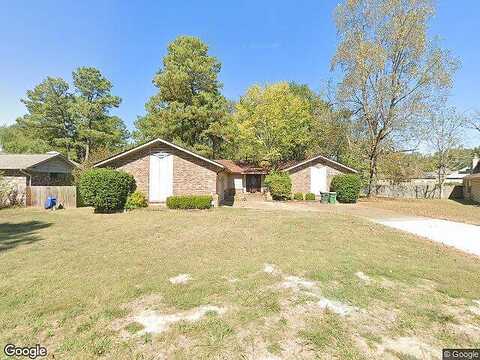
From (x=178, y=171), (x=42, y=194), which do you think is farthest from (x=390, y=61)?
(x=42, y=194)

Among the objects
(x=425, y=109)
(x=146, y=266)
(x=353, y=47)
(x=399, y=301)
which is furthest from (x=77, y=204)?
(x=425, y=109)

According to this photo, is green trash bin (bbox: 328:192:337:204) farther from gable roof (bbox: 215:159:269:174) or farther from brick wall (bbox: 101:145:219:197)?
brick wall (bbox: 101:145:219:197)

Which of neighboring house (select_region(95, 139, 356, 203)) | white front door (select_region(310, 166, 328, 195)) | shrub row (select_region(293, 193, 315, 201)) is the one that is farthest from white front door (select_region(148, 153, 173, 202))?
white front door (select_region(310, 166, 328, 195))

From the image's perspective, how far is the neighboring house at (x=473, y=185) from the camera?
27.8m

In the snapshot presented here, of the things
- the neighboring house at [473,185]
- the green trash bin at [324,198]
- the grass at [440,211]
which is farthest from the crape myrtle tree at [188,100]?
the neighboring house at [473,185]

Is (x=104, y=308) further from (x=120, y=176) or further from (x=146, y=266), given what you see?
(x=120, y=176)

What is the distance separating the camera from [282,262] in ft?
21.1

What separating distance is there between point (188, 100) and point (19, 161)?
16206mm

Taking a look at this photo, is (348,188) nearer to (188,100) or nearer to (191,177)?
(191,177)

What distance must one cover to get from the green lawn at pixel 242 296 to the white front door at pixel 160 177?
9266 millimetres

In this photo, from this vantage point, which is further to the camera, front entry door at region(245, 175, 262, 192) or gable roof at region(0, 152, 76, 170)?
front entry door at region(245, 175, 262, 192)

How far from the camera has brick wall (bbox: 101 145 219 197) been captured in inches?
720

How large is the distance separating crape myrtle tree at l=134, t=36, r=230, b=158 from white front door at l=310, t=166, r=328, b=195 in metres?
10.4

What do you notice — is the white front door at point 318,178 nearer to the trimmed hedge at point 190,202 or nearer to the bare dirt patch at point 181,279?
the trimmed hedge at point 190,202
